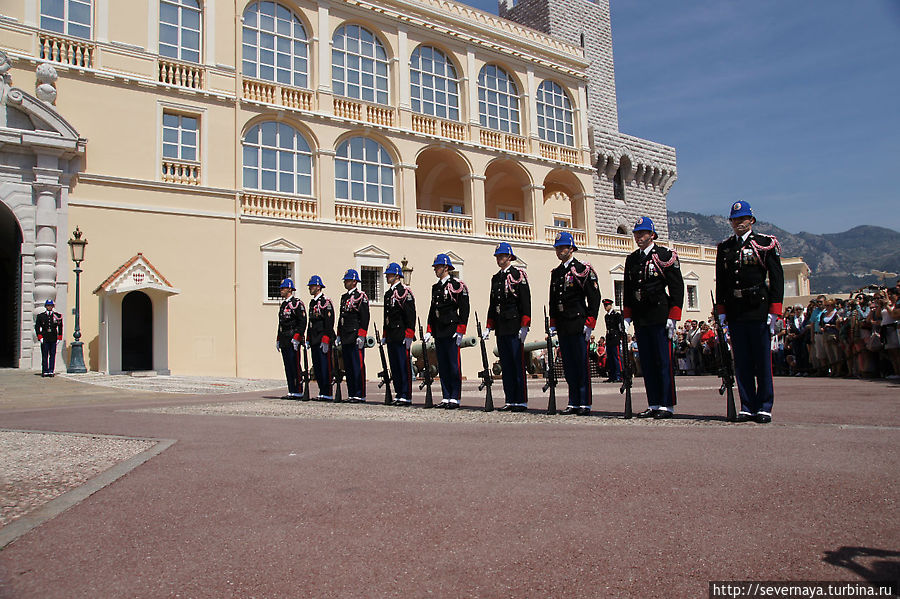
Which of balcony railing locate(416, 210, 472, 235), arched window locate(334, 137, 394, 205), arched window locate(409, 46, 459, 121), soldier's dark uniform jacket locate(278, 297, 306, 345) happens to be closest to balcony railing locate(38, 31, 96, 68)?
arched window locate(334, 137, 394, 205)

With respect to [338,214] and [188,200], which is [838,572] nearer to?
[188,200]

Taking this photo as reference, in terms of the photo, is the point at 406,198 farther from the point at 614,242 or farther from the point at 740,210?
the point at 740,210

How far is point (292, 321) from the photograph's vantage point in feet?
42.1

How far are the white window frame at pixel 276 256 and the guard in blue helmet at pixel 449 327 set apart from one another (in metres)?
14.0

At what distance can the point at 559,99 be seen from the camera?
112 feet

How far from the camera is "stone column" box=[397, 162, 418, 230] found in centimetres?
2752

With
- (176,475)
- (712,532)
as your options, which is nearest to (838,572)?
(712,532)

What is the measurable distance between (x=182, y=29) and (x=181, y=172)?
16.0ft

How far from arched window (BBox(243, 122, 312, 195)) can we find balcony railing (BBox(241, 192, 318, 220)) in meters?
0.50

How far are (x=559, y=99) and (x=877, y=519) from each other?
108ft

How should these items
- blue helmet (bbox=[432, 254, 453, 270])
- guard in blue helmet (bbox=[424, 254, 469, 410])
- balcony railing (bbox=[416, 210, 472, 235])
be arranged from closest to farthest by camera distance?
guard in blue helmet (bbox=[424, 254, 469, 410]), blue helmet (bbox=[432, 254, 453, 270]), balcony railing (bbox=[416, 210, 472, 235])

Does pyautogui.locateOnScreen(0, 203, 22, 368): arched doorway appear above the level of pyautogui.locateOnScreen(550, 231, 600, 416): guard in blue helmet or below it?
above

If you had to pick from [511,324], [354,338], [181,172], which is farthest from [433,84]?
[511,324]

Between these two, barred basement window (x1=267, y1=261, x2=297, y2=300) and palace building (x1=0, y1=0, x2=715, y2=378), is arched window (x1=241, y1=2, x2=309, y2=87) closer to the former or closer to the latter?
palace building (x1=0, y1=0, x2=715, y2=378)
